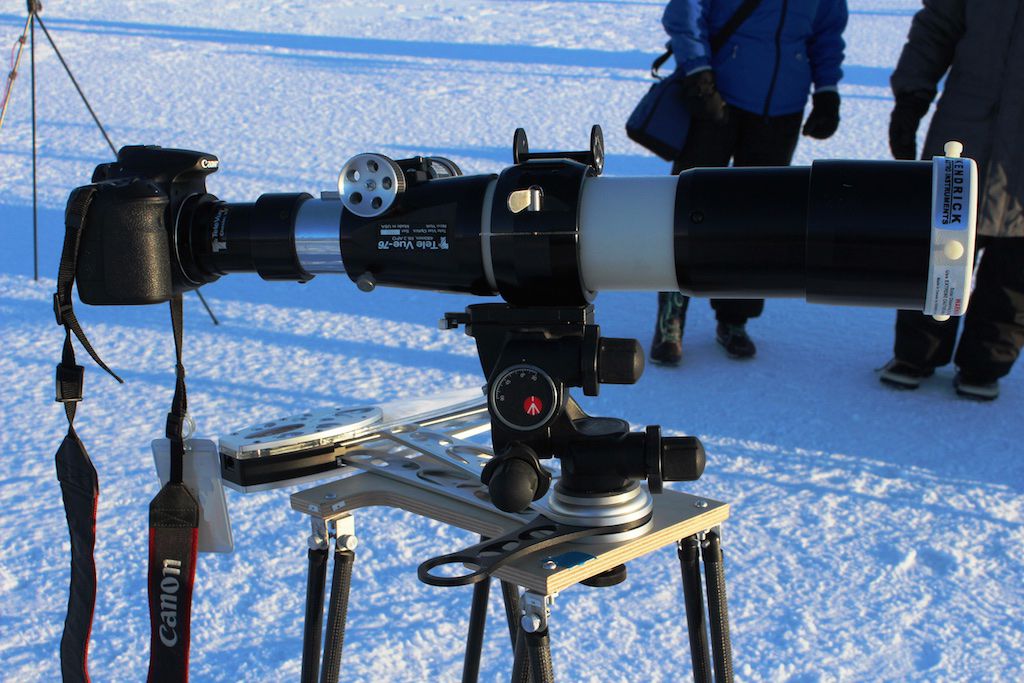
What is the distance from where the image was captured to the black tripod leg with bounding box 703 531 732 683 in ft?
4.24

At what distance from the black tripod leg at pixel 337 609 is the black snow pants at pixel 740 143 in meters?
2.17

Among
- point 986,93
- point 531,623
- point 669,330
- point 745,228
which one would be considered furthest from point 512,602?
point 986,93

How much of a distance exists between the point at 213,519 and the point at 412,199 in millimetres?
511

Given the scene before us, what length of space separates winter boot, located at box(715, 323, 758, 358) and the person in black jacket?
0.42 m

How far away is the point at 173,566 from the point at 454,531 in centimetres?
107

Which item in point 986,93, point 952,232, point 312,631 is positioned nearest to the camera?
point 952,232

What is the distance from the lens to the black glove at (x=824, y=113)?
346 centimetres

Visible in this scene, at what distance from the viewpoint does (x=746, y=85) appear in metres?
3.33

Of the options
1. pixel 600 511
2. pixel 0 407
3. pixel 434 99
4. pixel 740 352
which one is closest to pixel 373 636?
pixel 600 511

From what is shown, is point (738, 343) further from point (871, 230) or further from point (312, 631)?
point (871, 230)

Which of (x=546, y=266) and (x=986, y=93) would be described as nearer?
(x=546, y=266)

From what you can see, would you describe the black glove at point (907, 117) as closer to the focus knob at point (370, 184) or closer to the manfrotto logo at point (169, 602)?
the focus knob at point (370, 184)

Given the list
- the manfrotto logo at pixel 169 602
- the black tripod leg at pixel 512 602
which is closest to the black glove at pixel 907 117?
the black tripod leg at pixel 512 602

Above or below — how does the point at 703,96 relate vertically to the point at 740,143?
above
